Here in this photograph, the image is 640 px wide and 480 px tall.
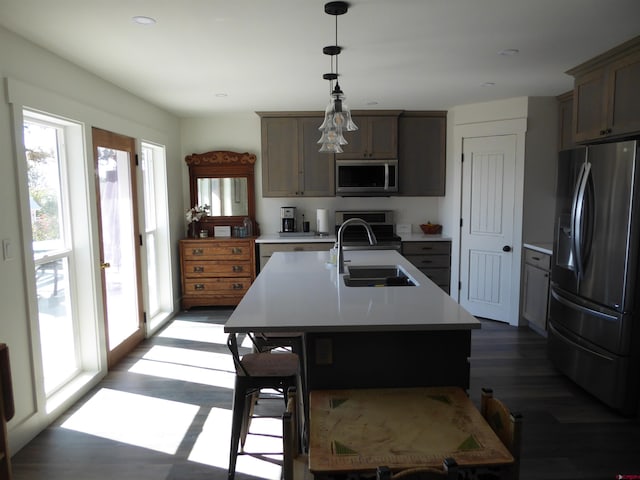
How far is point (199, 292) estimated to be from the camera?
526 cm

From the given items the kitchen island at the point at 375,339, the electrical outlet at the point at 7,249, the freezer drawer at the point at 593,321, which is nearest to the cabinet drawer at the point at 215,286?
the electrical outlet at the point at 7,249

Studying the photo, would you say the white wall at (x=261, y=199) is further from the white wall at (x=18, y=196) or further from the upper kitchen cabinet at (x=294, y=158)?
the white wall at (x=18, y=196)

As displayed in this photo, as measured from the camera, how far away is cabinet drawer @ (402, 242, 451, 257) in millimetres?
5145

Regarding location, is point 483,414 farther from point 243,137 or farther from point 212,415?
point 243,137

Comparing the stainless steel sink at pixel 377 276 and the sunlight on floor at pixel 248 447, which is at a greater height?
the stainless steel sink at pixel 377 276

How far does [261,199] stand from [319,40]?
310 cm

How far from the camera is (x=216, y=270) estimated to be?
17.2ft

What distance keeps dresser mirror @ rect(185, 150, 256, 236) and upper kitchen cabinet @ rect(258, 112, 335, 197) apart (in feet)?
1.03

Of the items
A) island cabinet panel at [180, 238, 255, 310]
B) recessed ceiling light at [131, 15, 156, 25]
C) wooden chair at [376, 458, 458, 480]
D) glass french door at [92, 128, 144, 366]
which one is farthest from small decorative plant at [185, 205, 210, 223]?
wooden chair at [376, 458, 458, 480]

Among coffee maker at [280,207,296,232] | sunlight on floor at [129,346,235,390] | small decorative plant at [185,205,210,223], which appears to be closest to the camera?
sunlight on floor at [129,346,235,390]

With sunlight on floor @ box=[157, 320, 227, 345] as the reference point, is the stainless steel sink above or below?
above

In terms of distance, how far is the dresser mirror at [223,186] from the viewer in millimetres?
5484

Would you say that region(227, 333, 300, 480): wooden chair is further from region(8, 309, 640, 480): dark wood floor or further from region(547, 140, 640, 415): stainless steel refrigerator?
region(547, 140, 640, 415): stainless steel refrigerator

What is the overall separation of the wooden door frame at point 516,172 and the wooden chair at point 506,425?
3364mm
